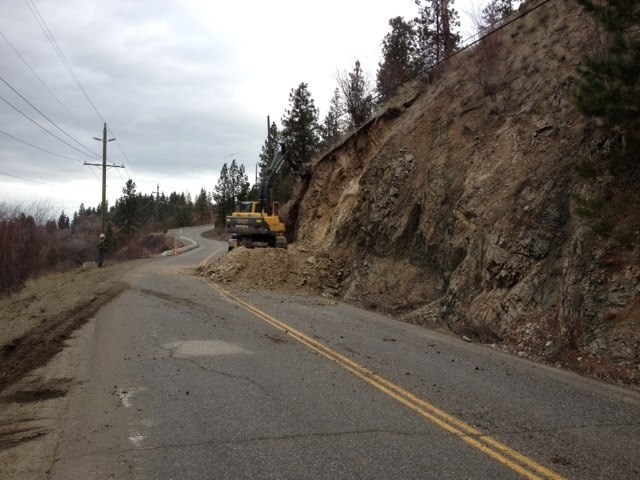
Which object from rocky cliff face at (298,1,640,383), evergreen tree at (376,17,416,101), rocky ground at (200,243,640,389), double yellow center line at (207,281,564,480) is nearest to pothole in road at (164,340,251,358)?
double yellow center line at (207,281,564,480)

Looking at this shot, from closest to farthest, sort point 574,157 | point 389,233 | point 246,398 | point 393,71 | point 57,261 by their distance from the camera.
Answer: point 246,398
point 574,157
point 389,233
point 393,71
point 57,261

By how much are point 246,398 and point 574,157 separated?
9228 mm

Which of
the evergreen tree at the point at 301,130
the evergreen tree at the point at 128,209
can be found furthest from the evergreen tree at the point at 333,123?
the evergreen tree at the point at 128,209

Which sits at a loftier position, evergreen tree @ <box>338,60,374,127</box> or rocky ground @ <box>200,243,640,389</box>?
evergreen tree @ <box>338,60,374,127</box>

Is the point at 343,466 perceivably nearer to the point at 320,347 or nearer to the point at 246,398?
the point at 246,398

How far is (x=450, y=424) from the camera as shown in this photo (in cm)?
543

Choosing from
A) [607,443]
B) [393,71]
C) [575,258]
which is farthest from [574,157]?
[393,71]

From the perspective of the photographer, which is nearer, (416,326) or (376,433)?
(376,433)

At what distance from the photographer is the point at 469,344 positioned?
401 inches

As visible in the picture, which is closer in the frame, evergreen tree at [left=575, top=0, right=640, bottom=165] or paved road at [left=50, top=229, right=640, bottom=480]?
paved road at [left=50, top=229, right=640, bottom=480]

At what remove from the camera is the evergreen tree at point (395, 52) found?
3142cm

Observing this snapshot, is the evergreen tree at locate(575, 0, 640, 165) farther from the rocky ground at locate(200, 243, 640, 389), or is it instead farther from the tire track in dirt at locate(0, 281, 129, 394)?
the tire track in dirt at locate(0, 281, 129, 394)

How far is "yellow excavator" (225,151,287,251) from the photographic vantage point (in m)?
28.4

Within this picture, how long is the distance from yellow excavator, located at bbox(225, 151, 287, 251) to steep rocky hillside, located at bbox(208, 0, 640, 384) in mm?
4259
